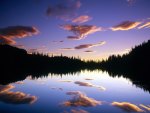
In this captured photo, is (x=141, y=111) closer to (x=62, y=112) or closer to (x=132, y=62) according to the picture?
(x=62, y=112)

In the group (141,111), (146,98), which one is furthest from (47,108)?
(146,98)

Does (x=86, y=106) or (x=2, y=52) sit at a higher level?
(x=2, y=52)

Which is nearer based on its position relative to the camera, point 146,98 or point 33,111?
point 33,111

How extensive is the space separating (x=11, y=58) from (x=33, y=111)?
137m

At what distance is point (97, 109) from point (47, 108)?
3.45 metres

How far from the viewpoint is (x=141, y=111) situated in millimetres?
14414

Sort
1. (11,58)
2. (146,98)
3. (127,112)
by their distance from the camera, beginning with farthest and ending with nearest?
(11,58), (146,98), (127,112)

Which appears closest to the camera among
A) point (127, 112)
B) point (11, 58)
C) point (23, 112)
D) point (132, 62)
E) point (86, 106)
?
point (23, 112)

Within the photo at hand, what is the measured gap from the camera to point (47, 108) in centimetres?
1480

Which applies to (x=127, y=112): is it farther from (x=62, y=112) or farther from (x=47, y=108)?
(x=47, y=108)

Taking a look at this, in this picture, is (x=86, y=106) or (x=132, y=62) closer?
(x=86, y=106)

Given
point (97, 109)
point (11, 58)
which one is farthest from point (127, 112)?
point (11, 58)

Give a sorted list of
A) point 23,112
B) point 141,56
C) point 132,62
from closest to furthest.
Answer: point 23,112 → point 141,56 → point 132,62

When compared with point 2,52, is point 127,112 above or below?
below
